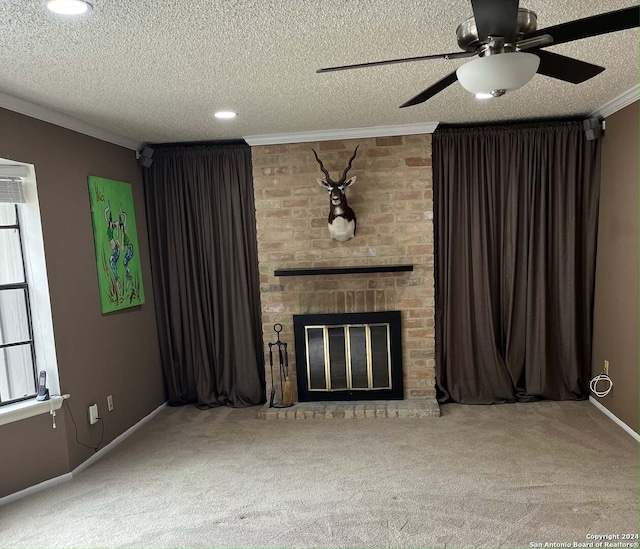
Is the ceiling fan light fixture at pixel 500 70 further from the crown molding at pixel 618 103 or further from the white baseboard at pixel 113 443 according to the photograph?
the white baseboard at pixel 113 443

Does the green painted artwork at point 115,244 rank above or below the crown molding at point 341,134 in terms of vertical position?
below

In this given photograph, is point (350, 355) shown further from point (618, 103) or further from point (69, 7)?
point (69, 7)

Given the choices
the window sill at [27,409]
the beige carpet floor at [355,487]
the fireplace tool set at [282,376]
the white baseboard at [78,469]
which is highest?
the window sill at [27,409]

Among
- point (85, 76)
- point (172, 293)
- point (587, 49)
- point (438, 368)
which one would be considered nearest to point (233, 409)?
point (172, 293)

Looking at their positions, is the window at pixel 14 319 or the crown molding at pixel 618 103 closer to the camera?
the window at pixel 14 319

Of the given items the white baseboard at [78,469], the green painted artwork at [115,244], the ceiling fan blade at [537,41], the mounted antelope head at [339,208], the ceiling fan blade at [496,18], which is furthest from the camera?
the mounted antelope head at [339,208]

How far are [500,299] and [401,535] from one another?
2393 mm

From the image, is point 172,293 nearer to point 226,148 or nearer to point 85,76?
point 226,148

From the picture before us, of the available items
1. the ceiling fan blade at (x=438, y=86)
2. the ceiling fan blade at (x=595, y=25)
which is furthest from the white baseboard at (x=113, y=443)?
the ceiling fan blade at (x=595, y=25)

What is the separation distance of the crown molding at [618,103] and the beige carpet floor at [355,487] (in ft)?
7.69

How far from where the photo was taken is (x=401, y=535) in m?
2.50

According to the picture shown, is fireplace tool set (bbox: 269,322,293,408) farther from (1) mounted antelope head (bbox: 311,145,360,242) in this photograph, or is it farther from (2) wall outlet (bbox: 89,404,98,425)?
(2) wall outlet (bbox: 89,404,98,425)

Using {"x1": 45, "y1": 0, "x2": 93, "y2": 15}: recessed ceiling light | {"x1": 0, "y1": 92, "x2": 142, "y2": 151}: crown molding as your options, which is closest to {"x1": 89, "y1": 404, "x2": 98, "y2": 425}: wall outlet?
{"x1": 0, "y1": 92, "x2": 142, "y2": 151}: crown molding

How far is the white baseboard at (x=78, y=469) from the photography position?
2998mm
